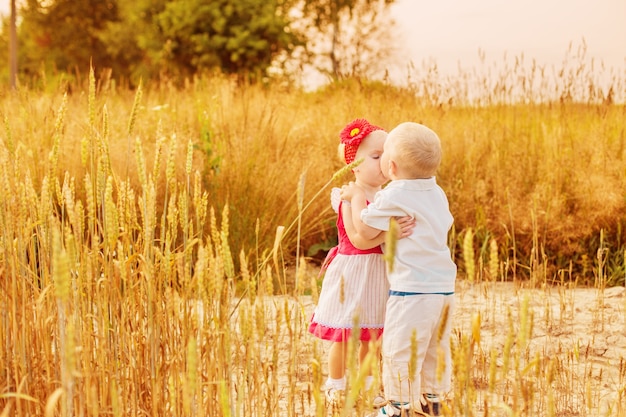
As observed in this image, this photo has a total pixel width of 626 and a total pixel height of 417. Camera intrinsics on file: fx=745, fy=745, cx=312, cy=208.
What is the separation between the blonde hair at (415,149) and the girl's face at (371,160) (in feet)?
0.73

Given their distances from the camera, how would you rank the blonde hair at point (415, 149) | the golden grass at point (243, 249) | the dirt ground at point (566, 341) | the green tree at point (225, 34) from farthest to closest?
the green tree at point (225, 34) → the dirt ground at point (566, 341) → the blonde hair at point (415, 149) → the golden grass at point (243, 249)

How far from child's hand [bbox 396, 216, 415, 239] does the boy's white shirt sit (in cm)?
1

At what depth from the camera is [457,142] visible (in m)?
6.03

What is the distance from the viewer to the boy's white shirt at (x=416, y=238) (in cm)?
232

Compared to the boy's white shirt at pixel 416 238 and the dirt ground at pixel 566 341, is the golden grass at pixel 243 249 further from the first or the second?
the boy's white shirt at pixel 416 238

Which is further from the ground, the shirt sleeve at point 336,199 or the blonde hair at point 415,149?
the blonde hair at point 415,149

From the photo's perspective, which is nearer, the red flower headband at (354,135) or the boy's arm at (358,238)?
the boy's arm at (358,238)

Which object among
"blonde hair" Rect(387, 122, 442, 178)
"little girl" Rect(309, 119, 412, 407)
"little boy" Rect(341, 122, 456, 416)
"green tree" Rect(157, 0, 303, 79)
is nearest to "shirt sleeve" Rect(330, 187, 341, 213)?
"little girl" Rect(309, 119, 412, 407)

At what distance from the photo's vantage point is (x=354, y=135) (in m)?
2.57

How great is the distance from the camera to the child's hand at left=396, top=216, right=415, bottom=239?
2340mm

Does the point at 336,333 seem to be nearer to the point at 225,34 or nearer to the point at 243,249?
the point at 243,249

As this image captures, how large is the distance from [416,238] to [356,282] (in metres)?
0.31

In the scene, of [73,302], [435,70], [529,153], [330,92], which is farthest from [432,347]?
[330,92]

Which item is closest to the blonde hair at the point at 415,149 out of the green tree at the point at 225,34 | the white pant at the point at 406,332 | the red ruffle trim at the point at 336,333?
the white pant at the point at 406,332
